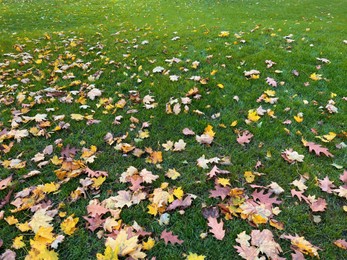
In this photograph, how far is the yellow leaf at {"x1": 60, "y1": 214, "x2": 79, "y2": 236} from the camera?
95.8 inches

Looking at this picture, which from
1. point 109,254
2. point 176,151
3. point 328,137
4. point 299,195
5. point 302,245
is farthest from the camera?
point 328,137

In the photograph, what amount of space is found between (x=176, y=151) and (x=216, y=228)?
1.15 m

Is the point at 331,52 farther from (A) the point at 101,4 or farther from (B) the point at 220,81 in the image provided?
(A) the point at 101,4

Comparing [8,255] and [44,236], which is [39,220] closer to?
[44,236]

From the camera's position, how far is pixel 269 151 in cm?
326

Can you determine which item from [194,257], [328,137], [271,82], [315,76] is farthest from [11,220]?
[315,76]

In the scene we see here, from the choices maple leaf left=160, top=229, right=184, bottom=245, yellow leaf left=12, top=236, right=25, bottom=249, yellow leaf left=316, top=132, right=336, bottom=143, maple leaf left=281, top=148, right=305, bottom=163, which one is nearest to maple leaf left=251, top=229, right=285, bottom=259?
maple leaf left=160, top=229, right=184, bottom=245

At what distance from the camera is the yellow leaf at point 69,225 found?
2435 mm

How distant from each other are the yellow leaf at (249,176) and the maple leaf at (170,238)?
975 millimetres

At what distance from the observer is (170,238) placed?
236 cm

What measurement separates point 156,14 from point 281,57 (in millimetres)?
8318

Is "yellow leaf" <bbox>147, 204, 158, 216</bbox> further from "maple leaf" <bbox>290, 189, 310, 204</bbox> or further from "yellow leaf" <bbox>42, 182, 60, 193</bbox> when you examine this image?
"maple leaf" <bbox>290, 189, 310, 204</bbox>

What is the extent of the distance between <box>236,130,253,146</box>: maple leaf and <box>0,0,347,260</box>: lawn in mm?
12

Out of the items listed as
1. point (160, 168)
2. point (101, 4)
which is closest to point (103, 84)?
point (160, 168)
